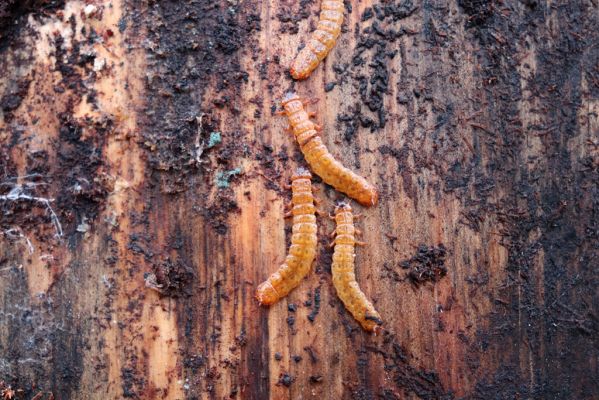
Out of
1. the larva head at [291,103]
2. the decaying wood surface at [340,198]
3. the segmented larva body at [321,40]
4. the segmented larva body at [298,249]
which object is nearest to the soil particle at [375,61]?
the decaying wood surface at [340,198]

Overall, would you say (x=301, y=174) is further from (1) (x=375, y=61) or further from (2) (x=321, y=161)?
(1) (x=375, y=61)

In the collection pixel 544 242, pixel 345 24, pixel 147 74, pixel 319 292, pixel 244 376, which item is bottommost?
pixel 244 376

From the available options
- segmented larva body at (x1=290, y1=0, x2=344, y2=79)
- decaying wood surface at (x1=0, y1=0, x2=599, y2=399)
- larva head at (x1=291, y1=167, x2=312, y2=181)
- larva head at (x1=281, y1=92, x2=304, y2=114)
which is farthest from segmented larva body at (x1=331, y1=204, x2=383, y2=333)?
segmented larva body at (x1=290, y1=0, x2=344, y2=79)

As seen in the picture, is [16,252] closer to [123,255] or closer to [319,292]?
[123,255]

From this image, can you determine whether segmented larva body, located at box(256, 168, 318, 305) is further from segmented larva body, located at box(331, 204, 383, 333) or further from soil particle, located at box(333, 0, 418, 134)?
soil particle, located at box(333, 0, 418, 134)

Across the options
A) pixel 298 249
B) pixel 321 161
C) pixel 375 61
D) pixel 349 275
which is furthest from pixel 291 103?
pixel 349 275

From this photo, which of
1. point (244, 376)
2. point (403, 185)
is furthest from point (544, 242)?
point (244, 376)
